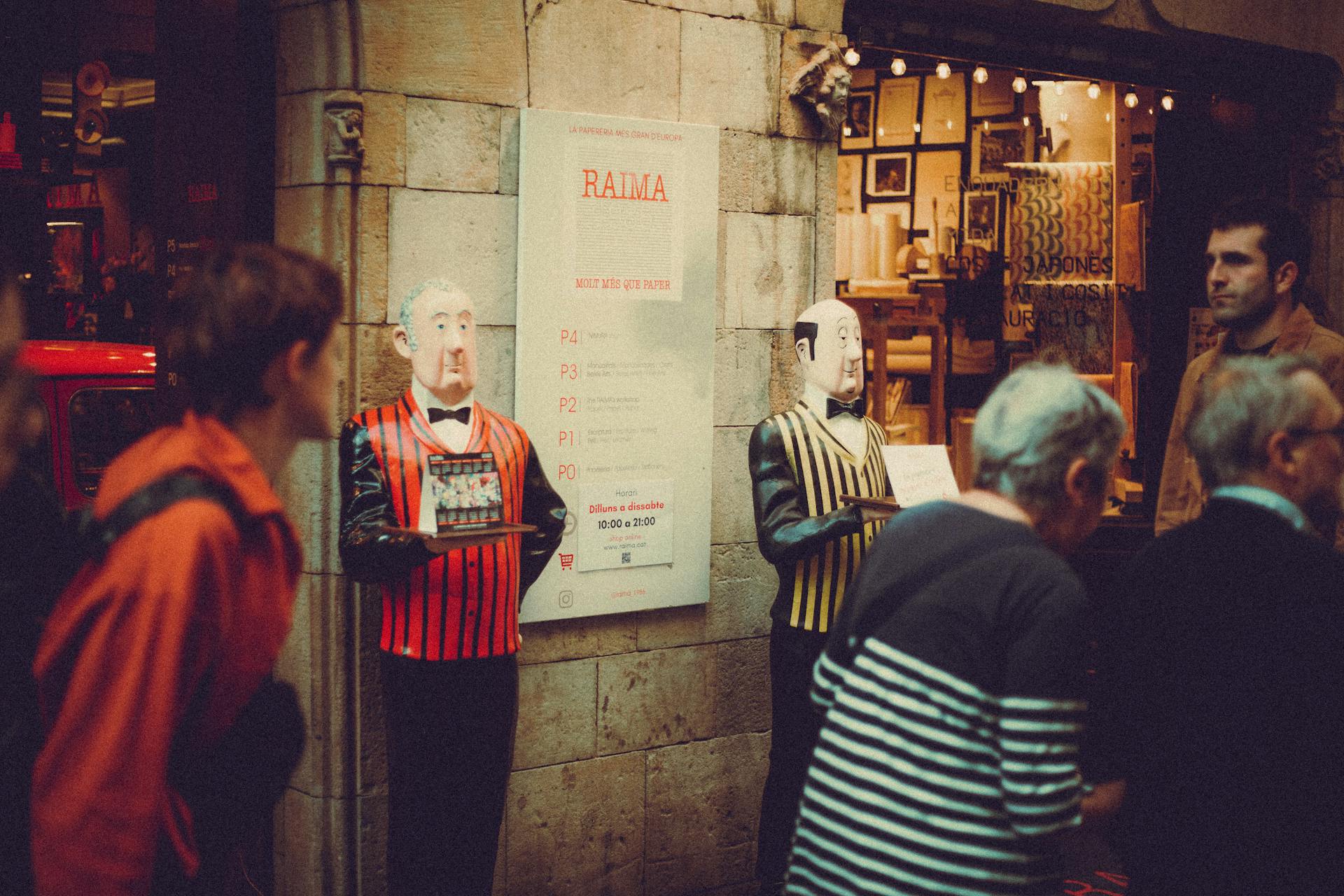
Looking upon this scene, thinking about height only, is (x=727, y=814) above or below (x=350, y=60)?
below

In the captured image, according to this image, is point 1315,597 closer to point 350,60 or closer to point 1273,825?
point 1273,825

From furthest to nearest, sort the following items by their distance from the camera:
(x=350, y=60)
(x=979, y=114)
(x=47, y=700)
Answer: (x=979, y=114), (x=350, y=60), (x=47, y=700)

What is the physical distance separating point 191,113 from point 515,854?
2790 millimetres

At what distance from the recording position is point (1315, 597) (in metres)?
2.32

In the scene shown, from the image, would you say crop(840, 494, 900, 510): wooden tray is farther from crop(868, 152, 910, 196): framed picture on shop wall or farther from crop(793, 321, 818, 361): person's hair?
crop(868, 152, 910, 196): framed picture on shop wall

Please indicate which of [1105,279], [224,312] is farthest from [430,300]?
[1105,279]

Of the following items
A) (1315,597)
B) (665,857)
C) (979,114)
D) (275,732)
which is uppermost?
(979,114)

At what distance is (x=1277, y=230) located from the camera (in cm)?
448

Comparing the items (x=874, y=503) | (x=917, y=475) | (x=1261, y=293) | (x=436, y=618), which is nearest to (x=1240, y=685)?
(x=874, y=503)

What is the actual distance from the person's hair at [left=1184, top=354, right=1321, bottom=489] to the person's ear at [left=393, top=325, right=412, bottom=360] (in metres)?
2.15

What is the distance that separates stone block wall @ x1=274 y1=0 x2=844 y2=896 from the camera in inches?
164

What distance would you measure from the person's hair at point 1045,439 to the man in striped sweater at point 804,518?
5.47 feet

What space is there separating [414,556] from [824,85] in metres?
2.69

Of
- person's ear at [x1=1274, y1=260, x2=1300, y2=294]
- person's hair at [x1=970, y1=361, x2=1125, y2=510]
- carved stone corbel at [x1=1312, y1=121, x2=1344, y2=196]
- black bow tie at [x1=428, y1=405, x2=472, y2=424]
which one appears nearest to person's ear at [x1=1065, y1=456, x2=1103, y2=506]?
person's hair at [x1=970, y1=361, x2=1125, y2=510]
